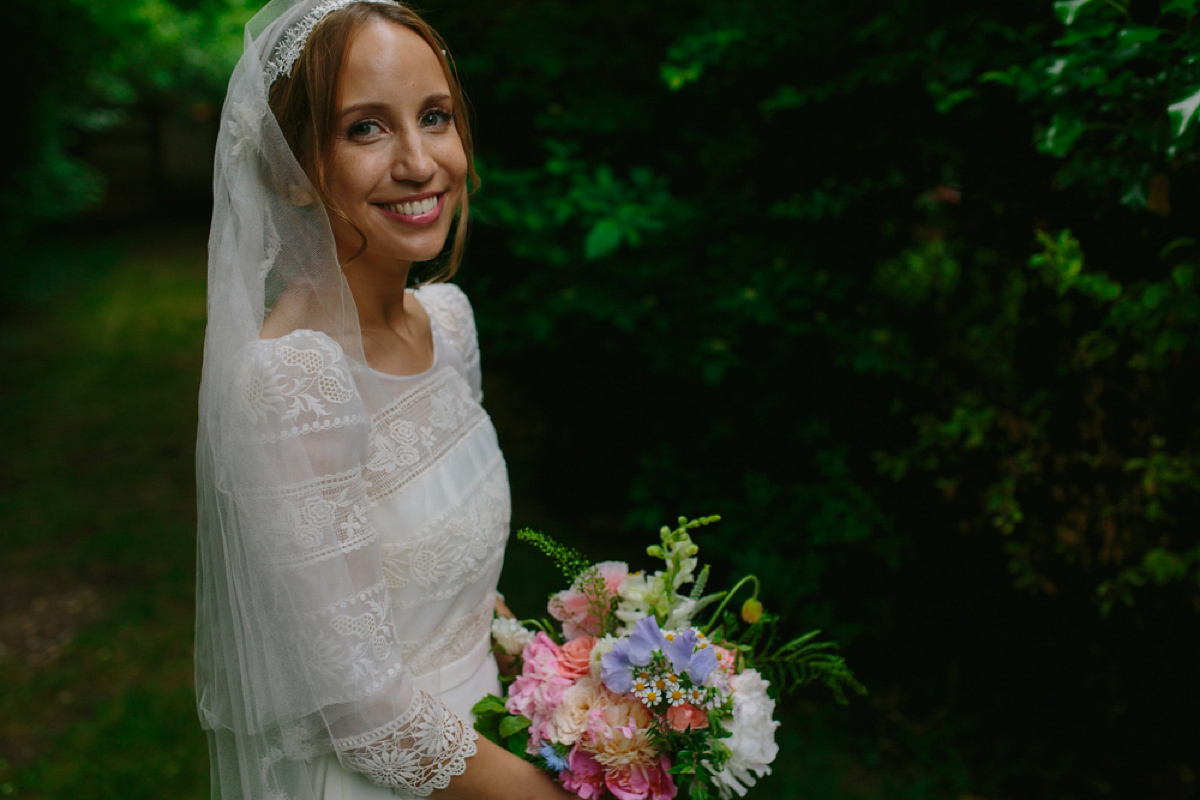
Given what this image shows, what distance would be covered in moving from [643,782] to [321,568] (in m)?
0.69

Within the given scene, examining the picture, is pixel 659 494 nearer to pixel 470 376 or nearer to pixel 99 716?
pixel 470 376

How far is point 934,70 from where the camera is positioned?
275cm

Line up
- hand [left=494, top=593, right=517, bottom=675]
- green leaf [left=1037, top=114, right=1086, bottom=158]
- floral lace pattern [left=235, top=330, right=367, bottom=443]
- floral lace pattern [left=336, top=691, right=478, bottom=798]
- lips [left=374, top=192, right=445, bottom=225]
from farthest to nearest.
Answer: green leaf [left=1037, top=114, right=1086, bottom=158]
hand [left=494, top=593, right=517, bottom=675]
lips [left=374, top=192, right=445, bottom=225]
floral lace pattern [left=336, top=691, right=478, bottom=798]
floral lace pattern [left=235, top=330, right=367, bottom=443]

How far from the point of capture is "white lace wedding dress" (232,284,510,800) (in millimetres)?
1372

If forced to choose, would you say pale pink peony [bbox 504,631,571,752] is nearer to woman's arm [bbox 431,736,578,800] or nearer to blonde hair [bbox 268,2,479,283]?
woman's arm [bbox 431,736,578,800]

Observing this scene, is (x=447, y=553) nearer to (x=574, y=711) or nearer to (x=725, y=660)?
(x=574, y=711)

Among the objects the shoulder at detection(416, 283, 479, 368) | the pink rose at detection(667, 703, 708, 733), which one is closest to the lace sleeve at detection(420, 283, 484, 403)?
the shoulder at detection(416, 283, 479, 368)

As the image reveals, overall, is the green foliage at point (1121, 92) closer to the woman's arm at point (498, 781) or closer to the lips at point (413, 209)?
the lips at point (413, 209)

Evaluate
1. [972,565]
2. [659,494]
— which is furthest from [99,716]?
[972,565]

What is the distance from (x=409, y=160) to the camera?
5.02 feet

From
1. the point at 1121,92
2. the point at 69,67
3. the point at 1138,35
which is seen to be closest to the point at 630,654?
the point at 1138,35

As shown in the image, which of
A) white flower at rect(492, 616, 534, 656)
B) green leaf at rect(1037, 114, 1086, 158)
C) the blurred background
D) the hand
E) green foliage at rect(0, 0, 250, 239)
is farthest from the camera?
green foliage at rect(0, 0, 250, 239)

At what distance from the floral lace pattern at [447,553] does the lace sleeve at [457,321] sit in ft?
1.53

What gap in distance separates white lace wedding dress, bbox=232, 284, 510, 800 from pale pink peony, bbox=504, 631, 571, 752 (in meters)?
0.11
